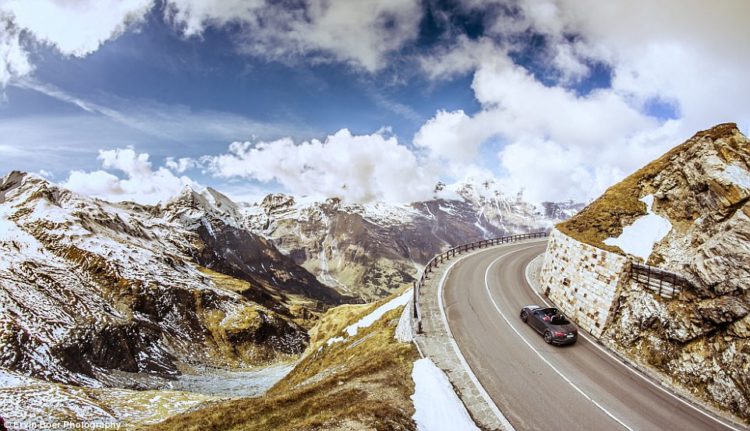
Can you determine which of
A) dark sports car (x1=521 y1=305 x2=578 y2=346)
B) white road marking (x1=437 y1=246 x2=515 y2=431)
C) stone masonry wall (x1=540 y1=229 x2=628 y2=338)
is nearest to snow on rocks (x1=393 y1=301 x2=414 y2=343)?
white road marking (x1=437 y1=246 x2=515 y2=431)

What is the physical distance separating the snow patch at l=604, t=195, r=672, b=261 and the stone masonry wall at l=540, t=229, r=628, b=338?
7.91 ft

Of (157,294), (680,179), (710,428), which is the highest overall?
(680,179)

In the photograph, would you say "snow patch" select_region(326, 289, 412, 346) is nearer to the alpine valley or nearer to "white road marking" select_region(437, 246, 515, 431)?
"white road marking" select_region(437, 246, 515, 431)

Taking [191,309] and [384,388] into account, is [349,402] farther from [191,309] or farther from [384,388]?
[191,309]

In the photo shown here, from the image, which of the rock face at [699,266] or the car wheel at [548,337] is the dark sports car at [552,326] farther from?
the rock face at [699,266]

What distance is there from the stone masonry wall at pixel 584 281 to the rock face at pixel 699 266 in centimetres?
99

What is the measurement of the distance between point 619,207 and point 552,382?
2327 centimetres

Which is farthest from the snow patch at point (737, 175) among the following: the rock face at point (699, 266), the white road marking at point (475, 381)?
the white road marking at point (475, 381)

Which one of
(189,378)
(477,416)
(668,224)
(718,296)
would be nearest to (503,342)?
(477,416)

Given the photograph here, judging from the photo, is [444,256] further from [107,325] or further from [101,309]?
[101,309]

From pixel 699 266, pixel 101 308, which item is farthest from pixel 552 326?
Result: pixel 101 308

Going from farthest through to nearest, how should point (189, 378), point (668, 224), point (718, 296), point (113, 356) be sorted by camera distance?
point (189, 378) < point (113, 356) < point (668, 224) < point (718, 296)

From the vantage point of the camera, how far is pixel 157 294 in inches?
3428

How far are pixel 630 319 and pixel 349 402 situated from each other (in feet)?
71.0
